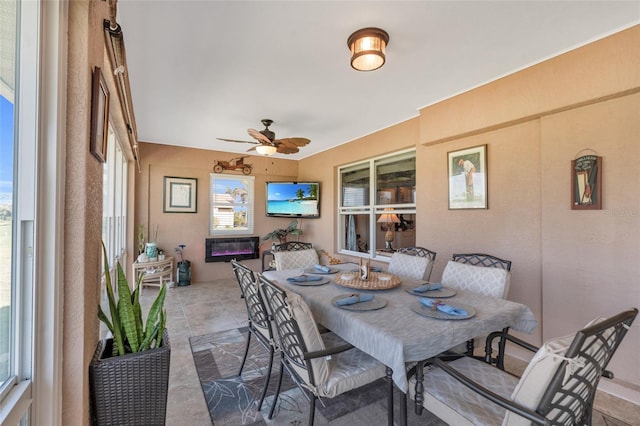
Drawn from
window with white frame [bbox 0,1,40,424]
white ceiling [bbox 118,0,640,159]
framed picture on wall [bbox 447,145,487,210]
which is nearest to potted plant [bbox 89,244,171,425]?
window with white frame [bbox 0,1,40,424]

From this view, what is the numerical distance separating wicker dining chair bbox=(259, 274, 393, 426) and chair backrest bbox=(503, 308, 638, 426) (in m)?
0.63

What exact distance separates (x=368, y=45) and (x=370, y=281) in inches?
70.1

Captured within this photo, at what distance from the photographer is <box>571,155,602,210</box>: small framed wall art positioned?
2.17 m

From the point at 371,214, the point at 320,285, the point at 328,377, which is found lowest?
the point at 328,377

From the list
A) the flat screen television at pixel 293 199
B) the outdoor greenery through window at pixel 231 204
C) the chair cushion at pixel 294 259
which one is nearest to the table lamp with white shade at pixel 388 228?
the chair cushion at pixel 294 259

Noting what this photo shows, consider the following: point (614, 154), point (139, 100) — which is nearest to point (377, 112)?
point (614, 154)

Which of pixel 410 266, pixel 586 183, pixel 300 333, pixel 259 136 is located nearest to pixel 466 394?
pixel 300 333

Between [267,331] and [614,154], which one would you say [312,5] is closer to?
[267,331]

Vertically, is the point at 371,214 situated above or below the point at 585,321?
above

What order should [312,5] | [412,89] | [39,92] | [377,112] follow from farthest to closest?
[377,112] → [412,89] → [312,5] → [39,92]

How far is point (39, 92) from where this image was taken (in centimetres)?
93

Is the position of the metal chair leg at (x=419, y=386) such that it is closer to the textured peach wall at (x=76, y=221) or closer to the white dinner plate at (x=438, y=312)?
the white dinner plate at (x=438, y=312)

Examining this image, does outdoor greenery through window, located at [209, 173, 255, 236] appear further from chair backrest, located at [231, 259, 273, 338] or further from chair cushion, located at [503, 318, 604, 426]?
chair cushion, located at [503, 318, 604, 426]

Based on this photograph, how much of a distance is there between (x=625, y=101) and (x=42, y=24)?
337 centimetres
